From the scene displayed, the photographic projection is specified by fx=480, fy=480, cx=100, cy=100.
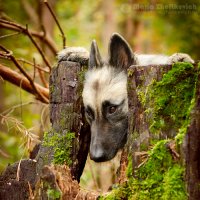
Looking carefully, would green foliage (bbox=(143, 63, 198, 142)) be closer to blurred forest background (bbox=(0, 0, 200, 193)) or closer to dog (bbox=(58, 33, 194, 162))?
dog (bbox=(58, 33, 194, 162))

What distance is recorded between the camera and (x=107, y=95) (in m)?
4.72

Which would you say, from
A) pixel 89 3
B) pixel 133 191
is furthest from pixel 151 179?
pixel 89 3

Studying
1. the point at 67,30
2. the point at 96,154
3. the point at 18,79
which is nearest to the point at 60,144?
the point at 96,154

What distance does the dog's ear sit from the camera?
4.66 metres

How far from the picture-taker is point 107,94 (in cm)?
473

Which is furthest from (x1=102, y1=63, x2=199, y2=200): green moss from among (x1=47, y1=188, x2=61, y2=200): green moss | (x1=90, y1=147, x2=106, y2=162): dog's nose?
(x1=90, y1=147, x2=106, y2=162): dog's nose

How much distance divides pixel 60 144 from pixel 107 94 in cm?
84

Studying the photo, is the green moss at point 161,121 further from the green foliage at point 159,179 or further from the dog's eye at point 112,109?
the dog's eye at point 112,109

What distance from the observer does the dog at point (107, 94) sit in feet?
14.7

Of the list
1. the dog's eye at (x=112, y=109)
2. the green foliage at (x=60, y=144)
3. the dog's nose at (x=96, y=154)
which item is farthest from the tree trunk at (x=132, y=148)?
the dog's eye at (x=112, y=109)

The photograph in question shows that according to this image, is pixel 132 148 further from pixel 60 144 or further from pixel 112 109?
pixel 112 109

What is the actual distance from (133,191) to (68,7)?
39.7ft

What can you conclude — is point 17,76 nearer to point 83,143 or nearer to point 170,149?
point 83,143

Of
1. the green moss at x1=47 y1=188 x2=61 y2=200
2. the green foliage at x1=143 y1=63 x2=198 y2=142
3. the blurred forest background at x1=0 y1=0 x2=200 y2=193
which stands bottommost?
the green moss at x1=47 y1=188 x2=61 y2=200
